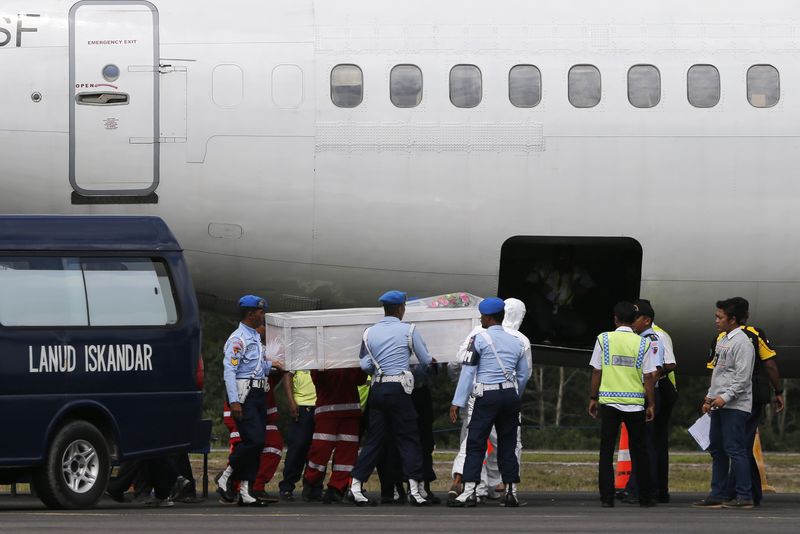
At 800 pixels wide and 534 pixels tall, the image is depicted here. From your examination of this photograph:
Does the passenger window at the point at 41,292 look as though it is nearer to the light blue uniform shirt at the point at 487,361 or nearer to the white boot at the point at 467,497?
the light blue uniform shirt at the point at 487,361

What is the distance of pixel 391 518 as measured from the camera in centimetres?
1149

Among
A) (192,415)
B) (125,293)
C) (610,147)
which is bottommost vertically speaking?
(192,415)

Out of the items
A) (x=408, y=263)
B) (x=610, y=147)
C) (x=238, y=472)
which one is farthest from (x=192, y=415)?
(x=610, y=147)

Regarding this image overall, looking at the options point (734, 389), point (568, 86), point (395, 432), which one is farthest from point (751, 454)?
point (568, 86)

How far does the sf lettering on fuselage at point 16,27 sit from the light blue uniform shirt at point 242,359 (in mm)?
3230

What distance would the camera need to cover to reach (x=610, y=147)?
13906 millimetres

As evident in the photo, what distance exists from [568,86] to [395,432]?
3484 mm

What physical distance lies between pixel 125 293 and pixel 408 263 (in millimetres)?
2771

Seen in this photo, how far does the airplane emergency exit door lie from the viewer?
44.2 ft

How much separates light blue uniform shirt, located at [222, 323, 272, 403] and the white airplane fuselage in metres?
1.19

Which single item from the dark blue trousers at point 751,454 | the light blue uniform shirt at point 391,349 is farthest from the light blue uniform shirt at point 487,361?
the dark blue trousers at point 751,454

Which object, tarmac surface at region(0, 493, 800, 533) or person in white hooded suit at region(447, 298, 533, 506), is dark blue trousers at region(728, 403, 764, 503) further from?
person in white hooded suit at region(447, 298, 533, 506)

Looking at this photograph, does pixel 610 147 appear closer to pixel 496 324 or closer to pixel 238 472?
pixel 496 324

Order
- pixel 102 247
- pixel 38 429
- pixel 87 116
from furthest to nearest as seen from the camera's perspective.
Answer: pixel 87 116 < pixel 102 247 < pixel 38 429
